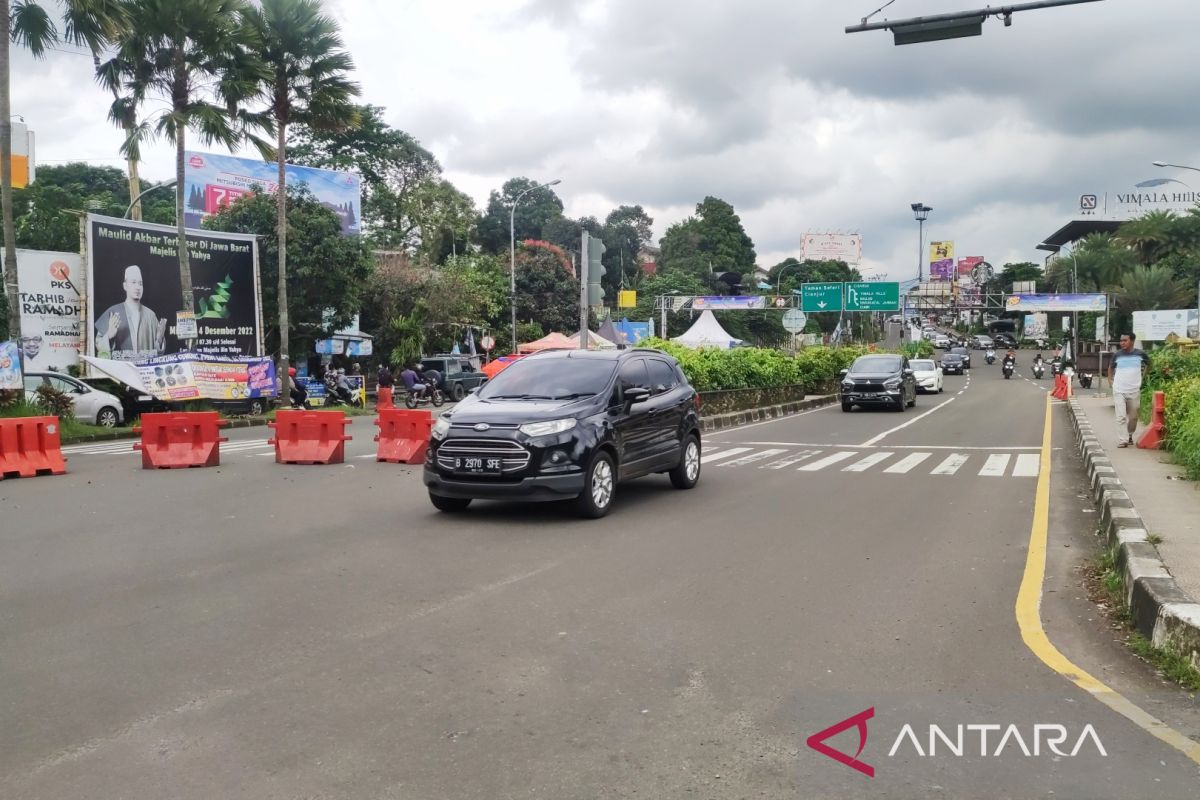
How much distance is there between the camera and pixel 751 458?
51.3 ft

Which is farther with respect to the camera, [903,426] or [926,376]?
[926,376]

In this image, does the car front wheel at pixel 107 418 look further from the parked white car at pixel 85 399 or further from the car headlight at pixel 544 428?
the car headlight at pixel 544 428

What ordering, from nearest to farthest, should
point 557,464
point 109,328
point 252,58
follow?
point 557,464 → point 252,58 → point 109,328

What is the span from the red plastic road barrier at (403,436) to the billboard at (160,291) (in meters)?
13.6

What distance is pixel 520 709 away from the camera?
4.41m

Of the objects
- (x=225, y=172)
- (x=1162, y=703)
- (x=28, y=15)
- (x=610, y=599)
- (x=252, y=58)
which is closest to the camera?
(x=1162, y=703)

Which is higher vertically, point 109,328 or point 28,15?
point 28,15

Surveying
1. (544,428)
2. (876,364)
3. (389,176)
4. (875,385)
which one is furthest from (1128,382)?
(389,176)

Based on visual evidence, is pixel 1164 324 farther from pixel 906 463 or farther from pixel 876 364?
pixel 906 463

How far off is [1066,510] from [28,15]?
20.6 m

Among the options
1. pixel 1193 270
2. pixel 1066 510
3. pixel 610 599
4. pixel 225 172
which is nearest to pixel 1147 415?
pixel 1066 510

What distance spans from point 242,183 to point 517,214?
40.2 meters

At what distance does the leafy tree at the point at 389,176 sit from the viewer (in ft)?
191

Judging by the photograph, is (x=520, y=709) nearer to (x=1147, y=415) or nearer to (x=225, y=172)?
(x=1147, y=415)
